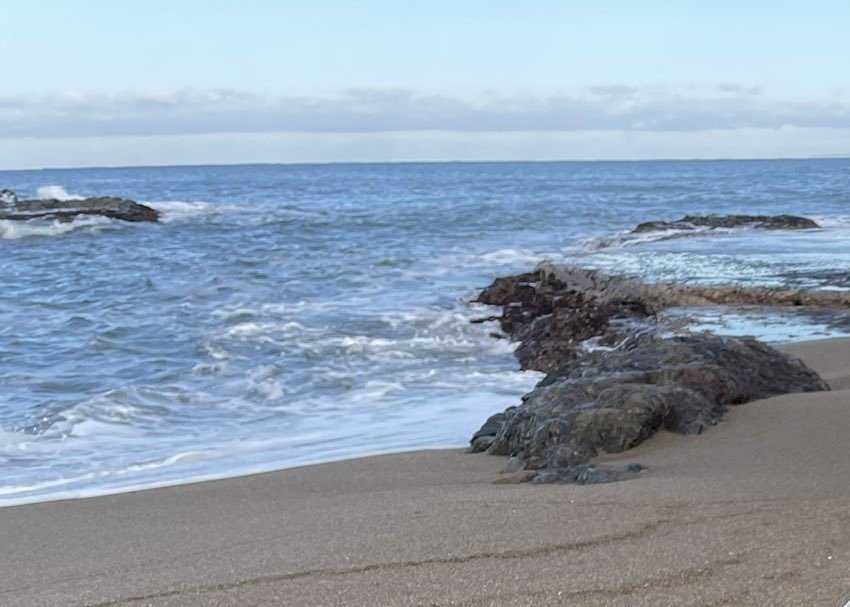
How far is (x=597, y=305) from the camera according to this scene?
1262cm

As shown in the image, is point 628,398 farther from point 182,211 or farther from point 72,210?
point 182,211

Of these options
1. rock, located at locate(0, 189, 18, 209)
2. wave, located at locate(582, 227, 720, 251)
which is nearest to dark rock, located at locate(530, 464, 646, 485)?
wave, located at locate(582, 227, 720, 251)

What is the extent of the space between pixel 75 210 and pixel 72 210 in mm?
200

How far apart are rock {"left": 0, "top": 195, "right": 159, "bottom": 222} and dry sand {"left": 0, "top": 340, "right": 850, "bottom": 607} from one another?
33194 millimetres

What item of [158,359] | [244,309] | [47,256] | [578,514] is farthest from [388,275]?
[578,514]

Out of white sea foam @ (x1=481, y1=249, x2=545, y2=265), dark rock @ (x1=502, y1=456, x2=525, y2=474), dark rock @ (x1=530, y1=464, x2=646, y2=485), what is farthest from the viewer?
white sea foam @ (x1=481, y1=249, x2=545, y2=265)

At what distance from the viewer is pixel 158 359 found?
472 inches

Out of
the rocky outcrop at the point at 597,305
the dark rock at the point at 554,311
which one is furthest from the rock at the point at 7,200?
the rocky outcrop at the point at 597,305

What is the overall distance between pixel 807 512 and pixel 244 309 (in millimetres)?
13008

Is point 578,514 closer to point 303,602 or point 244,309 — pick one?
point 303,602

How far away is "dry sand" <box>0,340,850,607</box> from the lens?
3277mm

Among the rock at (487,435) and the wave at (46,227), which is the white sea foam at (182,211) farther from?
the rock at (487,435)

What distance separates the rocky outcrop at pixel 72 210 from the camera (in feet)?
121

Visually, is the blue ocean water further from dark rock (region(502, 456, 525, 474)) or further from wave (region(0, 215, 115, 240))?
wave (region(0, 215, 115, 240))
